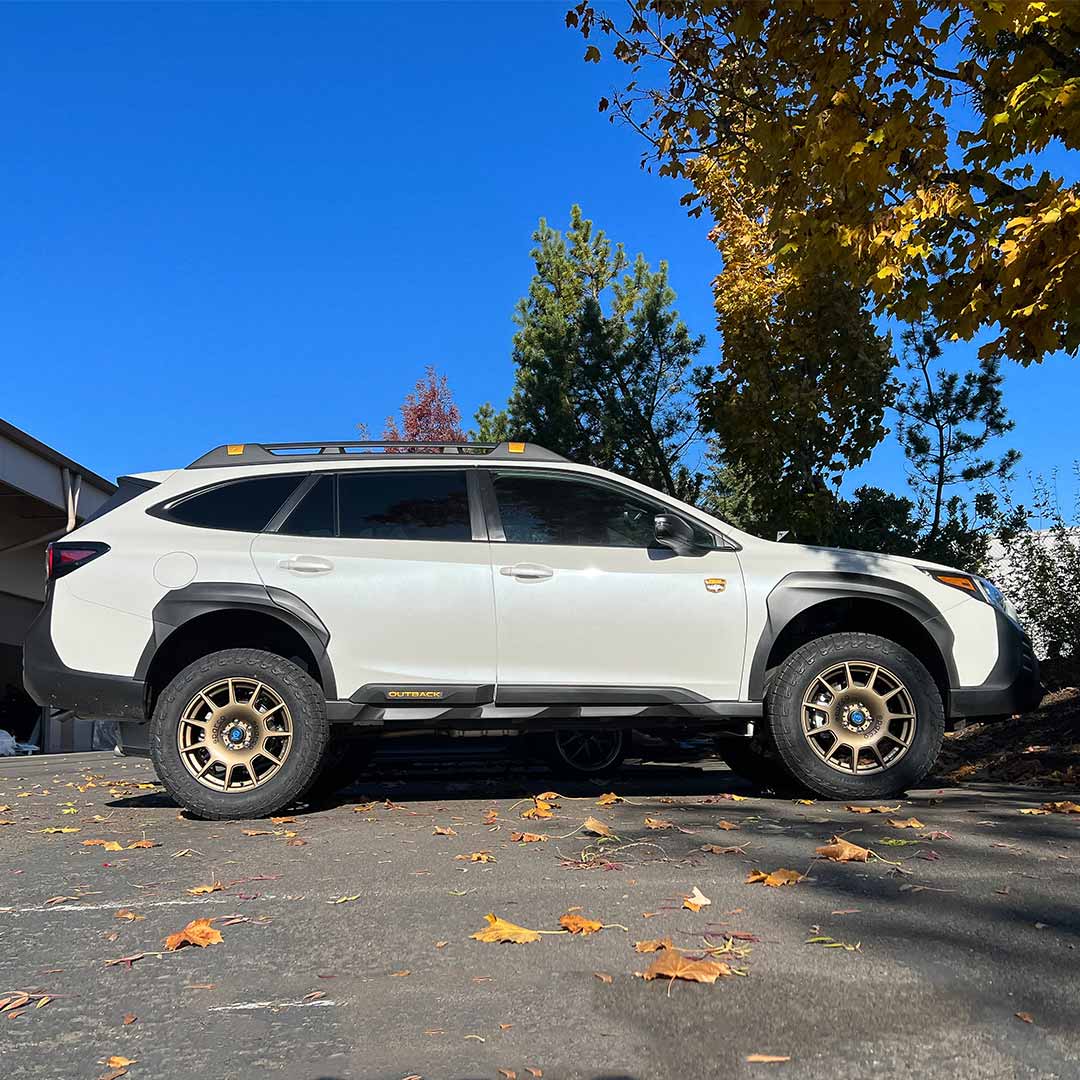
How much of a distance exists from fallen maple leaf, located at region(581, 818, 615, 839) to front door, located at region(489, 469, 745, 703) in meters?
0.82

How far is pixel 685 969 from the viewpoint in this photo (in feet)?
8.95

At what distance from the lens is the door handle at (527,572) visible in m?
5.61

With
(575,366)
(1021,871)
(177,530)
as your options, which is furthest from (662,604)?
(575,366)

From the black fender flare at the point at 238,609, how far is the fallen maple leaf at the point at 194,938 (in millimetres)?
2282

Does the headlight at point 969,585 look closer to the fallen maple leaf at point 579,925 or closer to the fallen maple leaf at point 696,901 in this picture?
the fallen maple leaf at point 696,901

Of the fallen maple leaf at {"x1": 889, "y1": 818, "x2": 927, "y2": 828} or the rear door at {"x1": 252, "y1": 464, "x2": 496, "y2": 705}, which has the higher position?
the rear door at {"x1": 252, "y1": 464, "x2": 496, "y2": 705}

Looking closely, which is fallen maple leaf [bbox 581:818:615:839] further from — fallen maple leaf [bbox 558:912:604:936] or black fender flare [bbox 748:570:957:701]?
fallen maple leaf [bbox 558:912:604:936]

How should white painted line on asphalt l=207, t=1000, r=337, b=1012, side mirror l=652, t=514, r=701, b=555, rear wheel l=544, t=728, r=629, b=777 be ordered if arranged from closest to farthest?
white painted line on asphalt l=207, t=1000, r=337, b=1012
side mirror l=652, t=514, r=701, b=555
rear wheel l=544, t=728, r=629, b=777

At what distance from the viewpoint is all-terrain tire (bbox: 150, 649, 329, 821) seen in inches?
208

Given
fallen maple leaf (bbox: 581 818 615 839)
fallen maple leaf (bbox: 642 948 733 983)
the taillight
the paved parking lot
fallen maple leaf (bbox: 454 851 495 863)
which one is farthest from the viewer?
the taillight

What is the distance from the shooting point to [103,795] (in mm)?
7117

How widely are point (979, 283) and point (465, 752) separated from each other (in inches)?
172

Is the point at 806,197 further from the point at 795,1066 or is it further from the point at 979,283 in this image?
the point at 795,1066

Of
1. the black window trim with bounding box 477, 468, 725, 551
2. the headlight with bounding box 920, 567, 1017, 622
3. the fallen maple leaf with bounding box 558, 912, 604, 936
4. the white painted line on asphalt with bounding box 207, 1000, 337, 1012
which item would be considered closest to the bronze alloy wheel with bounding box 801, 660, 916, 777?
the headlight with bounding box 920, 567, 1017, 622
